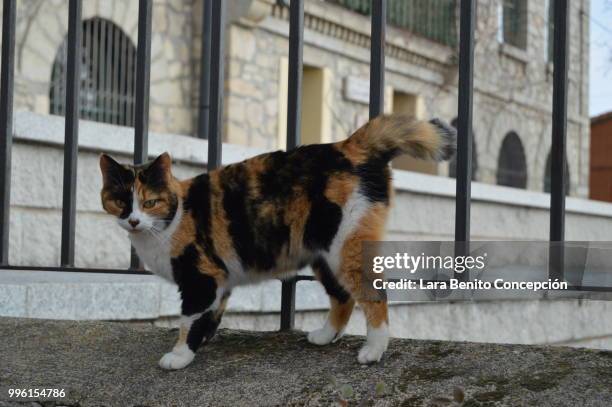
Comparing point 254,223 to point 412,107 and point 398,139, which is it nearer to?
point 398,139

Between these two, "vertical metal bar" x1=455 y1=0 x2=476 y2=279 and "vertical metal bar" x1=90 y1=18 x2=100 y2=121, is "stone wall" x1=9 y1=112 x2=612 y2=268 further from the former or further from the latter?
"vertical metal bar" x1=90 y1=18 x2=100 y2=121

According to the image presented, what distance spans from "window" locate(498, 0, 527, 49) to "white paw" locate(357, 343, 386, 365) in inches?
523

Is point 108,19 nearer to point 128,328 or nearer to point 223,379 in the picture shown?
Result: point 128,328

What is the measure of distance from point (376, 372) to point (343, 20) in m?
9.15

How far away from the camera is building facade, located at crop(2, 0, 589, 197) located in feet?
27.3

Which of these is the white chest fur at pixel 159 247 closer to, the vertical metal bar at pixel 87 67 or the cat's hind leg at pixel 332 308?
the cat's hind leg at pixel 332 308

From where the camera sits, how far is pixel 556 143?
2.21 metres

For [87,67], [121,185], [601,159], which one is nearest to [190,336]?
[121,185]

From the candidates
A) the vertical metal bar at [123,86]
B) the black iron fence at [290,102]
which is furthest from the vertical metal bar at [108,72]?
the black iron fence at [290,102]

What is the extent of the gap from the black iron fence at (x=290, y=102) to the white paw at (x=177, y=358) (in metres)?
0.39

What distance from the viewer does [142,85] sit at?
2.74m

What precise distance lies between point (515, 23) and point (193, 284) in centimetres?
1351

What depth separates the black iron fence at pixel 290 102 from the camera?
2.21 metres

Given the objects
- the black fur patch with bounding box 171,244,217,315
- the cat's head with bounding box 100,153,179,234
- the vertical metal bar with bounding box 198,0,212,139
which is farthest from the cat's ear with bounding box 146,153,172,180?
the vertical metal bar with bounding box 198,0,212,139
